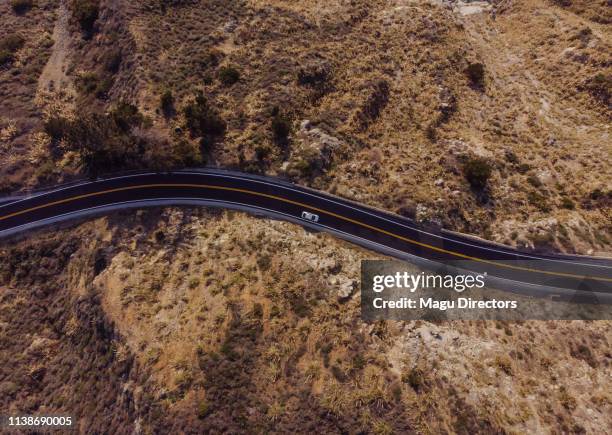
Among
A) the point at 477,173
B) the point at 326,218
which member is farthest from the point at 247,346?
the point at 477,173

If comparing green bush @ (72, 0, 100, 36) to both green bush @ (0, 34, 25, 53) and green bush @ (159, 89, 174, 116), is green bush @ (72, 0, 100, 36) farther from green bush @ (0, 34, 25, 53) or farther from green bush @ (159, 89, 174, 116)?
green bush @ (159, 89, 174, 116)

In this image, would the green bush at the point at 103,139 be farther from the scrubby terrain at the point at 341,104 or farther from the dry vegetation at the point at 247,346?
the dry vegetation at the point at 247,346

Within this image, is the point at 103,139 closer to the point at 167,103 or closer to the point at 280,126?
the point at 167,103

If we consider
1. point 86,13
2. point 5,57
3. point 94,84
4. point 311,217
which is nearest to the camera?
point 311,217

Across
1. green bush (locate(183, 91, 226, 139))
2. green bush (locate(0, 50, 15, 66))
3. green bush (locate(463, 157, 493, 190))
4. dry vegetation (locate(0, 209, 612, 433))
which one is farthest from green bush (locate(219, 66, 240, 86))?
green bush (locate(463, 157, 493, 190))

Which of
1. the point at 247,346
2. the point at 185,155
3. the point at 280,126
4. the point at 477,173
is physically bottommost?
the point at 247,346

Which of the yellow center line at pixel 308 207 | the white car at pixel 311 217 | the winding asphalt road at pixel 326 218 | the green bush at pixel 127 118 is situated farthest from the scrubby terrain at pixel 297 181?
the yellow center line at pixel 308 207
